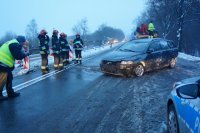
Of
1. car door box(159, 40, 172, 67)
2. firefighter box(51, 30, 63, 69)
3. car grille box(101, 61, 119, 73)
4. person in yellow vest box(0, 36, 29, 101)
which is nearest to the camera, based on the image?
person in yellow vest box(0, 36, 29, 101)

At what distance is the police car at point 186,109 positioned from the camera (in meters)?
4.10

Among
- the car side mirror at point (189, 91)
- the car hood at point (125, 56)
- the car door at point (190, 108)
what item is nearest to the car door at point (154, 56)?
the car hood at point (125, 56)

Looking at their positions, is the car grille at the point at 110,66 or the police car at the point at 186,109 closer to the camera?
the police car at the point at 186,109

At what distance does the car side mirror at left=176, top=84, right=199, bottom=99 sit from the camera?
409 centimetres

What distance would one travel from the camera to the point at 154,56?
49.3 feet

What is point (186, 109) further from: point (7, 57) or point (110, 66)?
point (110, 66)

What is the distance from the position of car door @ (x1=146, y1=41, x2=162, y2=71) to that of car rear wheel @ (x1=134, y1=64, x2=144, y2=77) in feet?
1.62

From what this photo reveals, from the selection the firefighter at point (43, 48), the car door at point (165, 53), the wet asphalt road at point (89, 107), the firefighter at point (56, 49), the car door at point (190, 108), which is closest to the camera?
the car door at point (190, 108)

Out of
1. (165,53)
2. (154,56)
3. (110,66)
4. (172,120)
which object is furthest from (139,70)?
(172,120)

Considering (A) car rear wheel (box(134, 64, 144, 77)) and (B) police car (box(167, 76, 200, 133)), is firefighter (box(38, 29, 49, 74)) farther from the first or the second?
(B) police car (box(167, 76, 200, 133))

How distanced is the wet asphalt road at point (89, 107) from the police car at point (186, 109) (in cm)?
114

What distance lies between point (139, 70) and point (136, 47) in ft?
5.04

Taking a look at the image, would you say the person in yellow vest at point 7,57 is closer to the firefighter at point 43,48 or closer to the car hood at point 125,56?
the car hood at point 125,56

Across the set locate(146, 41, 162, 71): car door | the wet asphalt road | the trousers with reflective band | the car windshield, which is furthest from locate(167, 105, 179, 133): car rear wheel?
the car windshield
